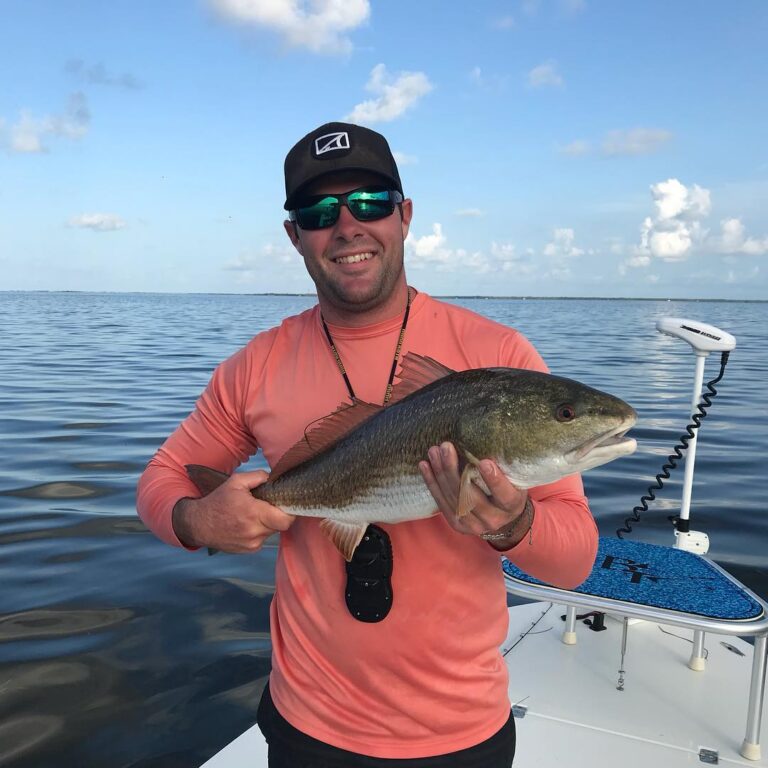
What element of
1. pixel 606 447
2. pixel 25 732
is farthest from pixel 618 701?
pixel 25 732

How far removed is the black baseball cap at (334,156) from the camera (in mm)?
2971

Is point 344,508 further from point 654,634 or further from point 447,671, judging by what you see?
point 654,634

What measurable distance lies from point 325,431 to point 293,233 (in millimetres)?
1044

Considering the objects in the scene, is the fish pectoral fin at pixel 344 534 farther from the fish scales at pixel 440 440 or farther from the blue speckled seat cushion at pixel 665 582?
the blue speckled seat cushion at pixel 665 582

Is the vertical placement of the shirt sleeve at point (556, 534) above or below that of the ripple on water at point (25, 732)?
above

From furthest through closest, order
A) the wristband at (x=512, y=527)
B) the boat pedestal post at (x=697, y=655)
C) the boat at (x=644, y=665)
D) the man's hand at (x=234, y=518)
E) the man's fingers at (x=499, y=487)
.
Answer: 1. the boat pedestal post at (x=697, y=655)
2. the boat at (x=644, y=665)
3. the man's hand at (x=234, y=518)
4. the wristband at (x=512, y=527)
5. the man's fingers at (x=499, y=487)

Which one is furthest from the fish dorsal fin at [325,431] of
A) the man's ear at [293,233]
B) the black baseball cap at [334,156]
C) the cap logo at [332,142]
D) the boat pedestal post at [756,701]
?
the boat pedestal post at [756,701]

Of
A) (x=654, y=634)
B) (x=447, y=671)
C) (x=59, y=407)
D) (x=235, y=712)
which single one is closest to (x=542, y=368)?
(x=447, y=671)

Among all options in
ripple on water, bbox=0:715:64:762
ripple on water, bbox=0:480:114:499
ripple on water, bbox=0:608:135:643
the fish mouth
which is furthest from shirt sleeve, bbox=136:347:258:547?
ripple on water, bbox=0:480:114:499

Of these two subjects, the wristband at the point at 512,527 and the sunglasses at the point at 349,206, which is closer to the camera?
the wristband at the point at 512,527

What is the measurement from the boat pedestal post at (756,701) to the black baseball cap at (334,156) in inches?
130

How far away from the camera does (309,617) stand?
2.85 m

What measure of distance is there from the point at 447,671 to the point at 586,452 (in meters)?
1.02

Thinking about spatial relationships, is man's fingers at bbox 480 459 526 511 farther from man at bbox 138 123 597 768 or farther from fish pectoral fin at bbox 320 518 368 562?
fish pectoral fin at bbox 320 518 368 562
